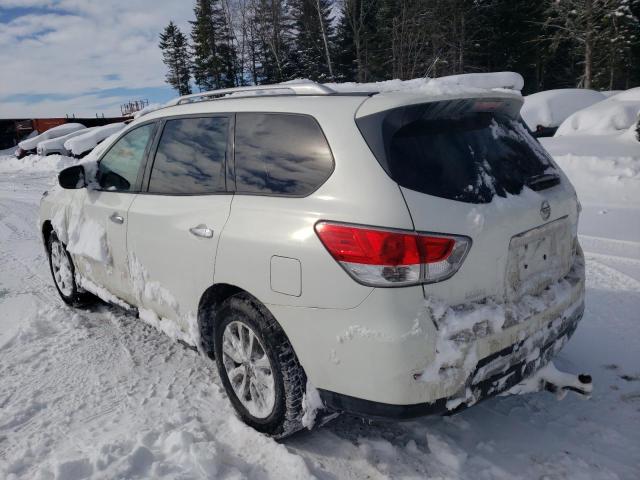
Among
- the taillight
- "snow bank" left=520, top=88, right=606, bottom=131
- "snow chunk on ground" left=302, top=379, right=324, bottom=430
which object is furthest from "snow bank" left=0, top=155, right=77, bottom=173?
the taillight

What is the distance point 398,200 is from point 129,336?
2892 mm

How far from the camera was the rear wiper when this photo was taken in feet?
8.45

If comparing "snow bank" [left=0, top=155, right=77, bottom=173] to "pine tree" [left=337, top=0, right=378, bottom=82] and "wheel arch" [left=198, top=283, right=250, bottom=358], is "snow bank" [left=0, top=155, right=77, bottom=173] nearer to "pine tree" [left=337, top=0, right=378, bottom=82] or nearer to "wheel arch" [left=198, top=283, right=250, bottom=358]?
"wheel arch" [left=198, top=283, right=250, bottom=358]

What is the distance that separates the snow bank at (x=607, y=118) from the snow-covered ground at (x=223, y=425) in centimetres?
699

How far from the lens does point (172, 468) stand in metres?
2.46

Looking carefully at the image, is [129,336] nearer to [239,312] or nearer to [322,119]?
[239,312]

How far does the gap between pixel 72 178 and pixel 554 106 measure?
39.4ft

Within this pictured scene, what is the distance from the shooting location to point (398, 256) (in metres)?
2.11

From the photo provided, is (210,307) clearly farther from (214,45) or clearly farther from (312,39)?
(214,45)

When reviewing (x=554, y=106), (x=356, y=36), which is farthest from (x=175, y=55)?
(x=554, y=106)

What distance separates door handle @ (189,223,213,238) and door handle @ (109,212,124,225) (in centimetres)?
92

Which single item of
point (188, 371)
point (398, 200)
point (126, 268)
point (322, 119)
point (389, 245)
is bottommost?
point (188, 371)

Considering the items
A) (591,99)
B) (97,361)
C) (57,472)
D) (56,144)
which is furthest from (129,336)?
(56,144)

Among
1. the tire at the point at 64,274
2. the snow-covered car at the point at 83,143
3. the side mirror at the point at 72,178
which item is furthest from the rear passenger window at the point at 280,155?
the snow-covered car at the point at 83,143
